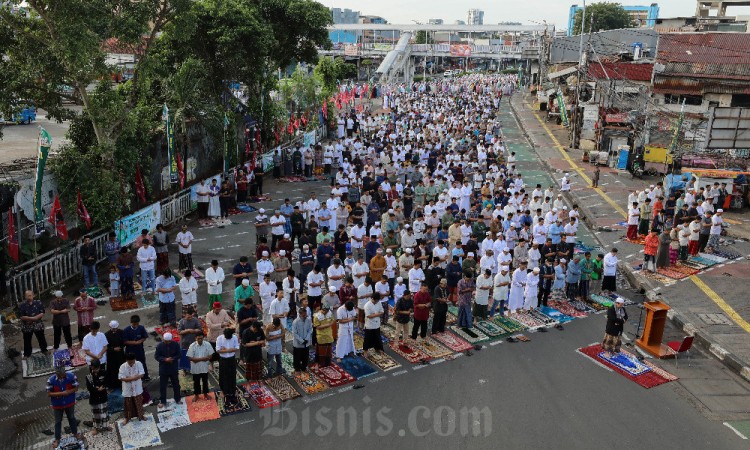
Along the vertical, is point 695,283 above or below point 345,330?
below

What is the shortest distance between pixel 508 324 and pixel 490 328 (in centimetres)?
55

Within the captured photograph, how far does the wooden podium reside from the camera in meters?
13.4

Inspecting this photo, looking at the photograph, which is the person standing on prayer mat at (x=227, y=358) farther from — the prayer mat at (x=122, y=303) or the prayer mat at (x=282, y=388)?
the prayer mat at (x=122, y=303)

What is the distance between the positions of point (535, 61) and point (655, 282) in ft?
248

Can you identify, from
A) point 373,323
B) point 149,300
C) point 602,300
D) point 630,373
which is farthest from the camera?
point 602,300

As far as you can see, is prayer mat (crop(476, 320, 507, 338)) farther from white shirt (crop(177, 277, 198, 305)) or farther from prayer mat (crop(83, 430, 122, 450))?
prayer mat (crop(83, 430, 122, 450))

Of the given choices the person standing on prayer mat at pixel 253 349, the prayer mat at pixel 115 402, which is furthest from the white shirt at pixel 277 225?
the prayer mat at pixel 115 402

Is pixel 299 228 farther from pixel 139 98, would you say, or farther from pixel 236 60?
pixel 236 60

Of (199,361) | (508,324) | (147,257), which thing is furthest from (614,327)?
(147,257)

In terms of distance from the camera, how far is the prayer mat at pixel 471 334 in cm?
1383

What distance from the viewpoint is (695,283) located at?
58.5 feet

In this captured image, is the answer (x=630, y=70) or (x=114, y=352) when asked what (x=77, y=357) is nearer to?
(x=114, y=352)

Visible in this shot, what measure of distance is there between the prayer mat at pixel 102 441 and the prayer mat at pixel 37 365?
2481 mm

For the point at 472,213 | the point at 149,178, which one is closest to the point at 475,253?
the point at 472,213
